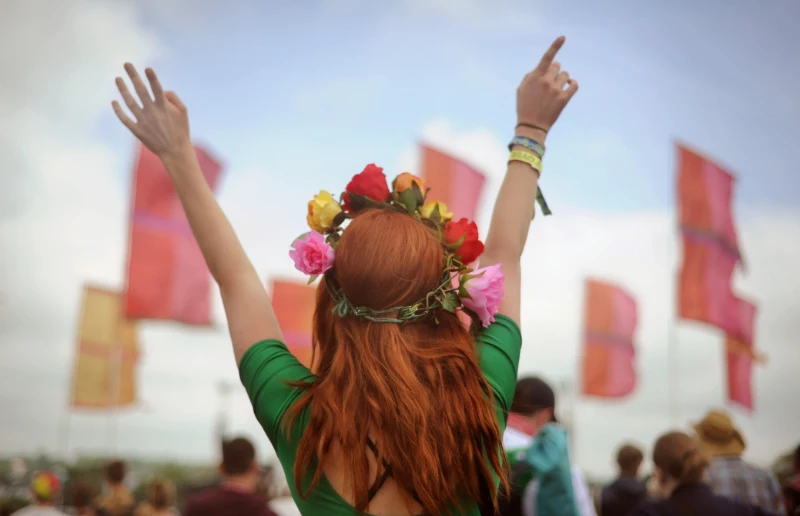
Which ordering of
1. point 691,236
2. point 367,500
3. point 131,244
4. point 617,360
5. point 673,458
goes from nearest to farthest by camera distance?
point 367,500, point 673,458, point 131,244, point 691,236, point 617,360

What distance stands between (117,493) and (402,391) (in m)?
7.35

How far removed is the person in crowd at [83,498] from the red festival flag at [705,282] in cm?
889

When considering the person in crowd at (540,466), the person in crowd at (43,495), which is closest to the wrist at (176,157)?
the person in crowd at (540,466)

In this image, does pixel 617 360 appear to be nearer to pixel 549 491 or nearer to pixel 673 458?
pixel 673 458

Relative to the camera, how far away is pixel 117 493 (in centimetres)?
802

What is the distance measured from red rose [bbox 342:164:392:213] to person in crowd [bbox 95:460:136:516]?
7.09 metres

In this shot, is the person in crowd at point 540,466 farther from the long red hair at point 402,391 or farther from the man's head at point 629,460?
the man's head at point 629,460

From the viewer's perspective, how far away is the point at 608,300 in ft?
63.5

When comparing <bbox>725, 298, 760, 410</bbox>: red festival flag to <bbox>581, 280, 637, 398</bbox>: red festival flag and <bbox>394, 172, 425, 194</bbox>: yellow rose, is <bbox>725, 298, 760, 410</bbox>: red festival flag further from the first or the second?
<bbox>394, 172, 425, 194</bbox>: yellow rose

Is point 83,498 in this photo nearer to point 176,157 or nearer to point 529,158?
point 176,157

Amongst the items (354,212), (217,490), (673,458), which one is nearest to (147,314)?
(217,490)

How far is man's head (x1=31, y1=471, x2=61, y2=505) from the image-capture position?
712 cm

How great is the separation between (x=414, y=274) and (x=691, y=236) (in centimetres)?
1216

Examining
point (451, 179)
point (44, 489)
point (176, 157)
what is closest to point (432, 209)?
point (176, 157)
